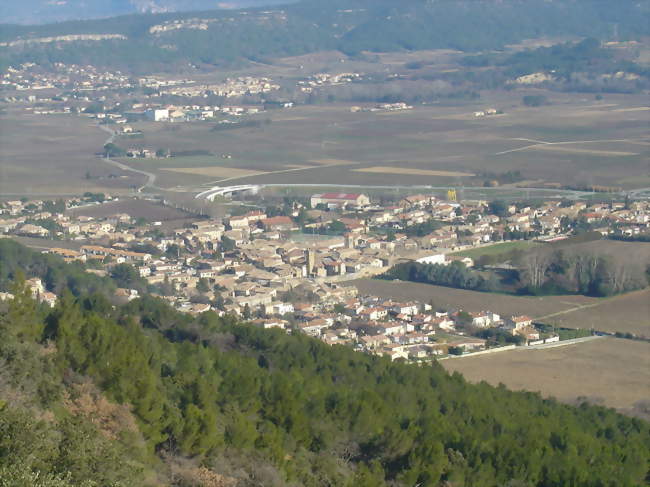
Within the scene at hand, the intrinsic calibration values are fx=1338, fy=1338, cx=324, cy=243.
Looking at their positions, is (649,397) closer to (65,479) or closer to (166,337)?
(166,337)

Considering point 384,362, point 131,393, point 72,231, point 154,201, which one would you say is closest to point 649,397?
point 384,362

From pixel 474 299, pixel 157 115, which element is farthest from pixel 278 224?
pixel 157 115

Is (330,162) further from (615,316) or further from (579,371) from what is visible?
(579,371)

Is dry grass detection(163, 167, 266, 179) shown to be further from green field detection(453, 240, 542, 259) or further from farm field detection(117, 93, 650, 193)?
green field detection(453, 240, 542, 259)

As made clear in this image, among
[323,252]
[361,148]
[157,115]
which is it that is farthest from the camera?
[157,115]

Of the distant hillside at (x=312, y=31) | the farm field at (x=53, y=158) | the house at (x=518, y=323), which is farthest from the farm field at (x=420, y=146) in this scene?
the distant hillside at (x=312, y=31)

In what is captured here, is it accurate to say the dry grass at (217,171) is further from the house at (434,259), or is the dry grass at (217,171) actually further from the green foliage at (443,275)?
the green foliage at (443,275)
